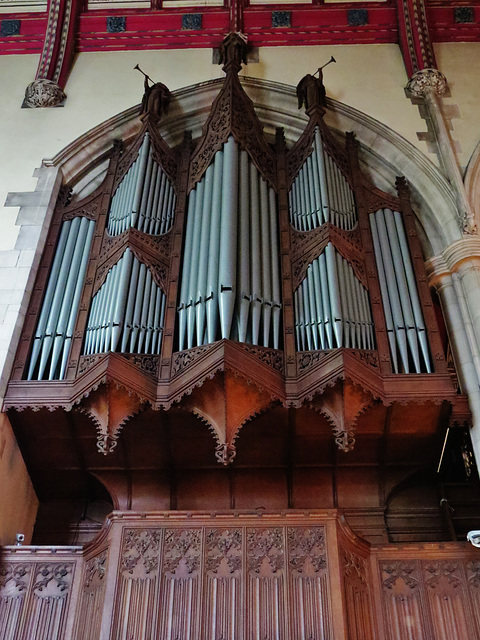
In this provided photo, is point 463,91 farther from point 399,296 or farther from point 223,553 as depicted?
point 223,553

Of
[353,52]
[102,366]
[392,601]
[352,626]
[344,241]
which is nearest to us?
[352,626]

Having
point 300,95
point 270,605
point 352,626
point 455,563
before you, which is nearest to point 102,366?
point 270,605

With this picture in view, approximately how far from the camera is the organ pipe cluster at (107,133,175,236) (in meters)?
9.24

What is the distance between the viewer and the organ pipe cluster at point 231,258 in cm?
790

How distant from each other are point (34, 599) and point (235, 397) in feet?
9.07

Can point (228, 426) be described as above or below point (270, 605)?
above

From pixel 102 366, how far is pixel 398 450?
11.6 ft

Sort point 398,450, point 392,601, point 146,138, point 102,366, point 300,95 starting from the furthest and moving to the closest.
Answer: point 300,95 → point 146,138 → point 398,450 → point 102,366 → point 392,601

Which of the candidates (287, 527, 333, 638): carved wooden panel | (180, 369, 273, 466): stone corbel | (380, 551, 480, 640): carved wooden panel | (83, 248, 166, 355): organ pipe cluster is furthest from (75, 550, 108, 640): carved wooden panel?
(380, 551, 480, 640): carved wooden panel

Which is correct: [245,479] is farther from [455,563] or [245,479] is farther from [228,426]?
[455,563]

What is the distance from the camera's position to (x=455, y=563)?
23.2 ft

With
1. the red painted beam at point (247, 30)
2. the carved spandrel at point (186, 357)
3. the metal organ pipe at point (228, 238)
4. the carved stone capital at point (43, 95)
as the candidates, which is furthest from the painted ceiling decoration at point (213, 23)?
the carved spandrel at point (186, 357)

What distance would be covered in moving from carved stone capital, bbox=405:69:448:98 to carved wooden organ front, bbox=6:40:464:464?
159 cm

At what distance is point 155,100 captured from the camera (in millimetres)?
10688
